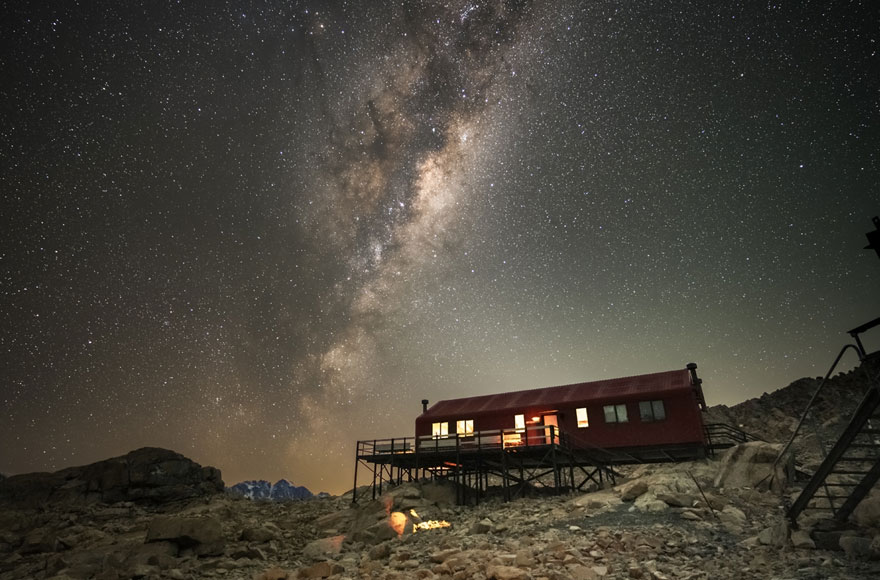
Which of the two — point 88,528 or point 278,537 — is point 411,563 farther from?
point 88,528

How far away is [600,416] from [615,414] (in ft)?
3.00

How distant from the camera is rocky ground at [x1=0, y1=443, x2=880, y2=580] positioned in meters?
9.85

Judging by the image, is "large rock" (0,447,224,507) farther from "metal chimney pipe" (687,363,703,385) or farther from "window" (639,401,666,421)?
"metal chimney pipe" (687,363,703,385)

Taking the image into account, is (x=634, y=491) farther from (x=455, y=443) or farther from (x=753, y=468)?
(x=455, y=443)

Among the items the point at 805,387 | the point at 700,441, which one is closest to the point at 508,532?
the point at 700,441

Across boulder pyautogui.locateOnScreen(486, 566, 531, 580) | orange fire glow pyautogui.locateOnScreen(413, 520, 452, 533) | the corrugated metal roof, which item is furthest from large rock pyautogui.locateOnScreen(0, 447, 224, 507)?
boulder pyautogui.locateOnScreen(486, 566, 531, 580)

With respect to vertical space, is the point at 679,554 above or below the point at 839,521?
below

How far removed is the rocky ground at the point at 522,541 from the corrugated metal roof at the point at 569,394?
448 centimetres

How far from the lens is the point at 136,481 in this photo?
42688 millimetres

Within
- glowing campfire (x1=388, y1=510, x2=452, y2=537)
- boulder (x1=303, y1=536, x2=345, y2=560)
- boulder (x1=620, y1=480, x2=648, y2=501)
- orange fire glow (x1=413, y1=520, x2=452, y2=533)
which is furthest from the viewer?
orange fire glow (x1=413, y1=520, x2=452, y2=533)

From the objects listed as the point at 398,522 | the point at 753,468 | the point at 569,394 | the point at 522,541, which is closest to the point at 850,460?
the point at 522,541

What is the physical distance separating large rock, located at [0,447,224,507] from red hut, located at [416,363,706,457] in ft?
87.2

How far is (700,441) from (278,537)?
22708 millimetres

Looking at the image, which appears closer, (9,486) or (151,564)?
(151,564)
